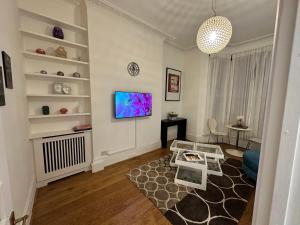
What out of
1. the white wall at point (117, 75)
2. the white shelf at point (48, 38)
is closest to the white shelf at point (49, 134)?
the white wall at point (117, 75)

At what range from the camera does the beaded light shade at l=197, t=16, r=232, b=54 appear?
1.82 m

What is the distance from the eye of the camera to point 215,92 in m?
3.93

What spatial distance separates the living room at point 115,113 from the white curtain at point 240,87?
0.09ft

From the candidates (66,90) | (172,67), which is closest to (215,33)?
(172,67)

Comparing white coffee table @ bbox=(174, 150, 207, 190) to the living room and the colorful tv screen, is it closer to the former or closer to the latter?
the living room

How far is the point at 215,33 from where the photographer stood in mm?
1854

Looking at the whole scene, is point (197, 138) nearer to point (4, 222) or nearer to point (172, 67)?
point (172, 67)

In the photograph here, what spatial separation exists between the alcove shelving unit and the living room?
1 cm

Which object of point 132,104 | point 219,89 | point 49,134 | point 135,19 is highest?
point 135,19

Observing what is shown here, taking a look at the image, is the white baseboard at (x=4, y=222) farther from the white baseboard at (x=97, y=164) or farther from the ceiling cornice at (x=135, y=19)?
the ceiling cornice at (x=135, y=19)

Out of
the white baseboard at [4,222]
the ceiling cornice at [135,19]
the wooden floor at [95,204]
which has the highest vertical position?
the ceiling cornice at [135,19]

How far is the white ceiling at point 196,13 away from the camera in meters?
2.18

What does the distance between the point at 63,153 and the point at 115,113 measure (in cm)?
106

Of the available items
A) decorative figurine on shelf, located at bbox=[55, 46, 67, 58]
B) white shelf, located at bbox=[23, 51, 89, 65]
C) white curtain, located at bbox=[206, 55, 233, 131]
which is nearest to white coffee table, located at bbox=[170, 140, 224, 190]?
white curtain, located at bbox=[206, 55, 233, 131]
